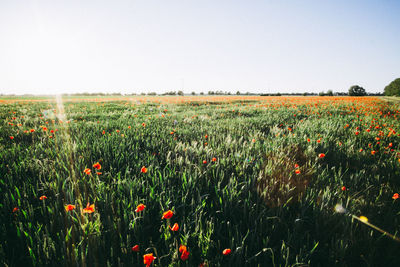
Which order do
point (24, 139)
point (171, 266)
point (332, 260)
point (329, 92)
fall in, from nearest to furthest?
point (171, 266) → point (332, 260) → point (24, 139) → point (329, 92)

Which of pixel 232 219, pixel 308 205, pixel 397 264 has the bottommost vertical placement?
pixel 397 264

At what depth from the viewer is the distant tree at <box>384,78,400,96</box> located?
57066 mm

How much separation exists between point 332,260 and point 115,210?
165 centimetres

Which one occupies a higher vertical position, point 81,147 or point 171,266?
point 81,147

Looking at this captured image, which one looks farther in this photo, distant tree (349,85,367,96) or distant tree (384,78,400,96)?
distant tree (349,85,367,96)

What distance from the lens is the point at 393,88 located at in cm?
6009

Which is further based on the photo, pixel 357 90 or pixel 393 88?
pixel 357 90

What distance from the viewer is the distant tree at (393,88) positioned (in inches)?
2247

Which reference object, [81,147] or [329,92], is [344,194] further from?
[329,92]

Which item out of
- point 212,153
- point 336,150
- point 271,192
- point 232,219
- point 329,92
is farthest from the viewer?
point 329,92

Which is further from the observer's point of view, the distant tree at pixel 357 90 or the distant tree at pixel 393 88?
the distant tree at pixel 357 90

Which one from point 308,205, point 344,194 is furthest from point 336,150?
point 308,205

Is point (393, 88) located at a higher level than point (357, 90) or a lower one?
higher

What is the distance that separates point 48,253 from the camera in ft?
3.47
